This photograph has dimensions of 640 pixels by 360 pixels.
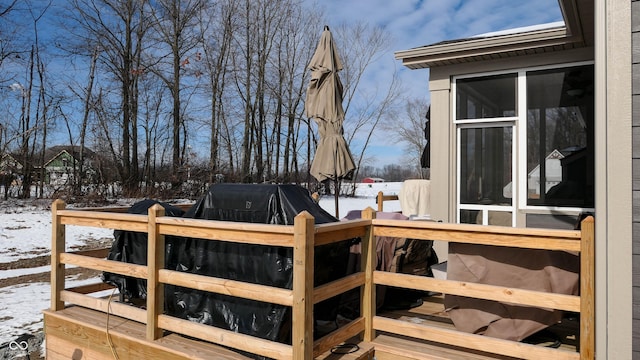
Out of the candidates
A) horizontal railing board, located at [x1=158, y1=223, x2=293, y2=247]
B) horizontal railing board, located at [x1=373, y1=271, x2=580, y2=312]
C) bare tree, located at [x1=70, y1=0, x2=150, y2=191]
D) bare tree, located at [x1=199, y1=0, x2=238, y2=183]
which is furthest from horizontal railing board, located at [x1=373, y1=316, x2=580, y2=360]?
bare tree, located at [x1=199, y1=0, x2=238, y2=183]

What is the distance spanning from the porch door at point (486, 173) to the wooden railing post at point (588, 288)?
2.94 meters

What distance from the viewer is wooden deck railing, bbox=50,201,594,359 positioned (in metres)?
2.37

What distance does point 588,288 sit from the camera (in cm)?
228

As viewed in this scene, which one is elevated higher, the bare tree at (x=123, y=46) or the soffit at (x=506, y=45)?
the bare tree at (x=123, y=46)

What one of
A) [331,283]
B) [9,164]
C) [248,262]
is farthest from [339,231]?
[9,164]

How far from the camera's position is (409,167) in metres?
34.8

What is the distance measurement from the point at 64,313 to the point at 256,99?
17.5m

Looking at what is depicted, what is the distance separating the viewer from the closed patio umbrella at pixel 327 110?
5.40m

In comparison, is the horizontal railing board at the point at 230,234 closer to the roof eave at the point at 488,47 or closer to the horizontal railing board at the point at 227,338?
the horizontal railing board at the point at 227,338

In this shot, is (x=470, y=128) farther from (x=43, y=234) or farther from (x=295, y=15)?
(x=295, y=15)

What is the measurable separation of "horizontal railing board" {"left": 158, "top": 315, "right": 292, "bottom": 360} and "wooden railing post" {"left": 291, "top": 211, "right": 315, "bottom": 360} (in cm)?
13

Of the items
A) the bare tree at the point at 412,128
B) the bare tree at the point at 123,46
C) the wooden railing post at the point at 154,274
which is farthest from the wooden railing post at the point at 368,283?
the bare tree at the point at 412,128

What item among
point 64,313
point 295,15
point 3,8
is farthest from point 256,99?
point 64,313

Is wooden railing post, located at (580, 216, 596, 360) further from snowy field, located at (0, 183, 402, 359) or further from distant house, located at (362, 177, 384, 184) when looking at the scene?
distant house, located at (362, 177, 384, 184)
